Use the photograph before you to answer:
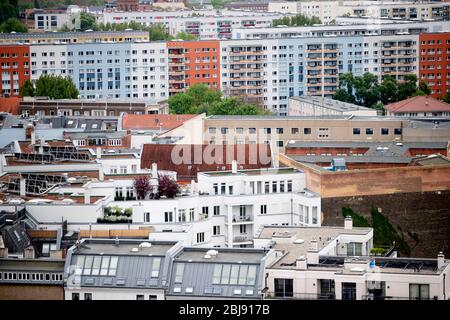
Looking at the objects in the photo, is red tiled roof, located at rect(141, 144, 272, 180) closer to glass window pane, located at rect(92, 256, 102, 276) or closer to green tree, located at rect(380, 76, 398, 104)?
glass window pane, located at rect(92, 256, 102, 276)

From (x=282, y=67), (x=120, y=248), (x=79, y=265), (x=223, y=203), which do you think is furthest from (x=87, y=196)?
(x=282, y=67)

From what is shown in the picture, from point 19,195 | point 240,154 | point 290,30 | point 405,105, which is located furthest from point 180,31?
point 19,195

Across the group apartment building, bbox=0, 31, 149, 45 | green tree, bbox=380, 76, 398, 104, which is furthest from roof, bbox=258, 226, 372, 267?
apartment building, bbox=0, 31, 149, 45

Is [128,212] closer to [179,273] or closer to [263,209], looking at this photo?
[263,209]

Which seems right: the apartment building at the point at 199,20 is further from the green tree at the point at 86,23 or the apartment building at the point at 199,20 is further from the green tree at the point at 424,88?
the green tree at the point at 424,88

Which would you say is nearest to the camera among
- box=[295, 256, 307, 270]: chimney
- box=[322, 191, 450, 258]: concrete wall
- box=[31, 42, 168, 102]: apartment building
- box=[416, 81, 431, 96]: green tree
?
box=[295, 256, 307, 270]: chimney
